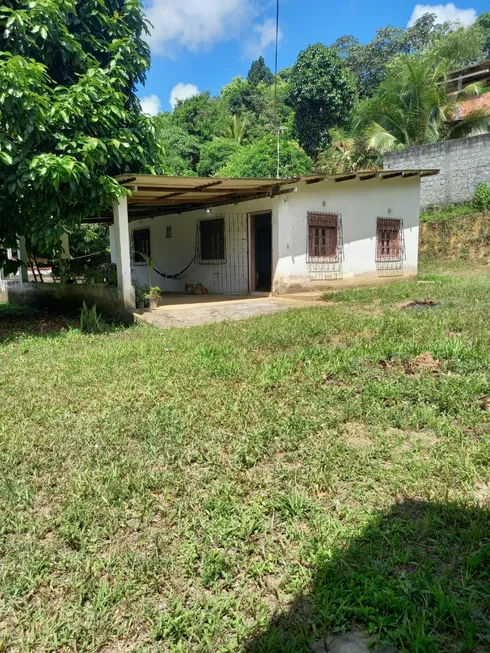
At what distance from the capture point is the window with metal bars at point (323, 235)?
1030 cm

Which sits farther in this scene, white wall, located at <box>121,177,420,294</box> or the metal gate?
the metal gate

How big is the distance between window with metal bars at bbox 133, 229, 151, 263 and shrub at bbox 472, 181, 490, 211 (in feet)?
33.9

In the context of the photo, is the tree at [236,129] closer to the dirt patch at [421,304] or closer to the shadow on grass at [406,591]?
the dirt patch at [421,304]

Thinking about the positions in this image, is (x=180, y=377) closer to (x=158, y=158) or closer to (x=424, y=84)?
(x=158, y=158)

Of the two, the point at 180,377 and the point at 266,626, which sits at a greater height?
the point at 180,377

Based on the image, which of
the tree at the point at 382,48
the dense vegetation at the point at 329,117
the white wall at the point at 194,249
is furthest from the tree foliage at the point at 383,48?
the white wall at the point at 194,249

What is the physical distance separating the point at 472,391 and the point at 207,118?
103 ft

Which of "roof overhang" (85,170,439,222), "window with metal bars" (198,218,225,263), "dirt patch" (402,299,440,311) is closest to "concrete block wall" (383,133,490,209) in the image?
"roof overhang" (85,170,439,222)

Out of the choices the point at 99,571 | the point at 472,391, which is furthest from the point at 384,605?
the point at 472,391

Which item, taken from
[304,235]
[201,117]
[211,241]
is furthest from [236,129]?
[304,235]

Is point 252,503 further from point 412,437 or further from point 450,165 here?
point 450,165

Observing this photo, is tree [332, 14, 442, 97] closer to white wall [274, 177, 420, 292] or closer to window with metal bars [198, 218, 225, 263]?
white wall [274, 177, 420, 292]

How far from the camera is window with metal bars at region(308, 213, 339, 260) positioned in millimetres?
10296

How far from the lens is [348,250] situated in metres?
11.1
